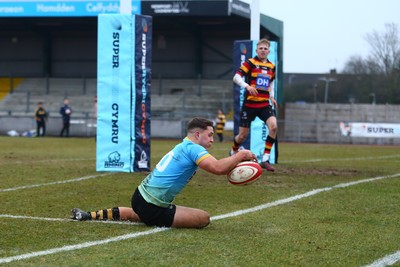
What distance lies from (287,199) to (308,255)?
3672mm

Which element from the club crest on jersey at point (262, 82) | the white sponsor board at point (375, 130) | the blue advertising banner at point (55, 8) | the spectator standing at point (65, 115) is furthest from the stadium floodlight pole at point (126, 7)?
the white sponsor board at point (375, 130)

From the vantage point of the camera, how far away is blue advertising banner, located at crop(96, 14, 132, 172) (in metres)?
12.9

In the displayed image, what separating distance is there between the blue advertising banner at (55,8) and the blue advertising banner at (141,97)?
25018mm

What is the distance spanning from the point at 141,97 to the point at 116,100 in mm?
447

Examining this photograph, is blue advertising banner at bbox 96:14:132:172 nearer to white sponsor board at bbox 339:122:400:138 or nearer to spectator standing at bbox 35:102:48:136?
spectator standing at bbox 35:102:48:136

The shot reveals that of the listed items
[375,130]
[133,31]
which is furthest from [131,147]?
[375,130]

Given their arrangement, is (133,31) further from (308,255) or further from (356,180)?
(308,255)

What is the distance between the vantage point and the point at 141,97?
512 inches

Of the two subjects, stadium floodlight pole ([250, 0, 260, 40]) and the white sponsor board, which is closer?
stadium floodlight pole ([250, 0, 260, 40])

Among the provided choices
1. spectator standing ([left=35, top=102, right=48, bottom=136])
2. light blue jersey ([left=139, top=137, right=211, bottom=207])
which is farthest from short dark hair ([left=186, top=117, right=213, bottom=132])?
spectator standing ([left=35, top=102, right=48, bottom=136])

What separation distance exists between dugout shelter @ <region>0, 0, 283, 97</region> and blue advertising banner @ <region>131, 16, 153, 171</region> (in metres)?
24.4

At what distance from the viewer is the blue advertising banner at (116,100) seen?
12914 mm

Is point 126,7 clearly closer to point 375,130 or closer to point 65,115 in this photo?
point 65,115

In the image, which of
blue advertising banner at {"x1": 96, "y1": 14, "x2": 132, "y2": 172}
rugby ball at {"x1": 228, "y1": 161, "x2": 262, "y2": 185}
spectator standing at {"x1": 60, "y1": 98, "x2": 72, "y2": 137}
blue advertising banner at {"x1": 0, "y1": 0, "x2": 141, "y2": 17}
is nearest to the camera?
rugby ball at {"x1": 228, "y1": 161, "x2": 262, "y2": 185}
